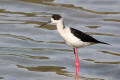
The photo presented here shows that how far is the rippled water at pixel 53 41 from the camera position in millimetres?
9547

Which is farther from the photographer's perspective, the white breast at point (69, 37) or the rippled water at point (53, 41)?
the rippled water at point (53, 41)

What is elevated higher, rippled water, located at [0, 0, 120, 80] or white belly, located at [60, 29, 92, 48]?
white belly, located at [60, 29, 92, 48]

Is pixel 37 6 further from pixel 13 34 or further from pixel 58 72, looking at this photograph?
pixel 58 72

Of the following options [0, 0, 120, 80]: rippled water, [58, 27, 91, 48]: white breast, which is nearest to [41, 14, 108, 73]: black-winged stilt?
[58, 27, 91, 48]: white breast

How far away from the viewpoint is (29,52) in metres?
10.9

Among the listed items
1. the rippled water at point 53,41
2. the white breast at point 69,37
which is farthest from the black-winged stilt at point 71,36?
the rippled water at point 53,41

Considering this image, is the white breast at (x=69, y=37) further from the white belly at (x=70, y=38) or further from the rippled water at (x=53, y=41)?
the rippled water at (x=53, y=41)

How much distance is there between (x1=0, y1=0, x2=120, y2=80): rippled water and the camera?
31.3 feet

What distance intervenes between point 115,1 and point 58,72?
595cm

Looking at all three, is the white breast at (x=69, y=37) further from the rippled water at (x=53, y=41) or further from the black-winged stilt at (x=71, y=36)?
the rippled water at (x=53, y=41)

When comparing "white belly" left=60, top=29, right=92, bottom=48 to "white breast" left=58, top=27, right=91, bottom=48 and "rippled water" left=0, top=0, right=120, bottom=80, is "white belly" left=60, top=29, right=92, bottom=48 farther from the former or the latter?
"rippled water" left=0, top=0, right=120, bottom=80

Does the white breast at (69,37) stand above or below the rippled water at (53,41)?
above

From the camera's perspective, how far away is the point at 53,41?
11.8 meters

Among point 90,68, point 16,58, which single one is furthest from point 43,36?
point 90,68
